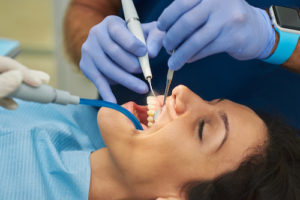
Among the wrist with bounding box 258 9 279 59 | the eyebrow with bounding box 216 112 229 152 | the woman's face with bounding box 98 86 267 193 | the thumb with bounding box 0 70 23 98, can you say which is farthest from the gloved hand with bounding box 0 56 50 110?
the wrist with bounding box 258 9 279 59

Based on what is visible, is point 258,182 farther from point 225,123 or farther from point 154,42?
point 154,42

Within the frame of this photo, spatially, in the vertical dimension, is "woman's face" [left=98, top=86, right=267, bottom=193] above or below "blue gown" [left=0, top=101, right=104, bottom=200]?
above

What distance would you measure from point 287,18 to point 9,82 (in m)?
0.84

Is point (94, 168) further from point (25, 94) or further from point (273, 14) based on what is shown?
point (273, 14)

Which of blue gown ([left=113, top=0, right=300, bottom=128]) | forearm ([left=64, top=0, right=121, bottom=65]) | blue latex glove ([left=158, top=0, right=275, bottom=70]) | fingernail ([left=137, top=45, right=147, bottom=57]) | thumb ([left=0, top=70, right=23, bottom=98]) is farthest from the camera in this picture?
forearm ([left=64, top=0, right=121, bottom=65])

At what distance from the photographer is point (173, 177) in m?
1.03

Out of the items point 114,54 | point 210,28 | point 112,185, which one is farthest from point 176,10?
point 112,185

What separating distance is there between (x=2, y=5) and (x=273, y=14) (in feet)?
9.60

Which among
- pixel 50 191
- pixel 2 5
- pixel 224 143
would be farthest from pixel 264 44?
pixel 2 5

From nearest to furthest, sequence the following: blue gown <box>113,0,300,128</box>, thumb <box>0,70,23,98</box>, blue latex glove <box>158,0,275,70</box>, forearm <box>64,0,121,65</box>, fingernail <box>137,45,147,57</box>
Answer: thumb <box>0,70,23,98</box> < blue latex glove <box>158,0,275,70</box> < fingernail <box>137,45,147,57</box> < blue gown <box>113,0,300,128</box> < forearm <box>64,0,121,65</box>

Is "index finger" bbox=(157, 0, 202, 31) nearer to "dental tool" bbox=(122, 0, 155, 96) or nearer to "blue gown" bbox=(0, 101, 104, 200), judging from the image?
"dental tool" bbox=(122, 0, 155, 96)

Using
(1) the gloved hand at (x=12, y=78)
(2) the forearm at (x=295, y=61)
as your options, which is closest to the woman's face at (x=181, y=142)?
(2) the forearm at (x=295, y=61)

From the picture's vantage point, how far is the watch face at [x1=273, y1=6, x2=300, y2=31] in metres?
1.02

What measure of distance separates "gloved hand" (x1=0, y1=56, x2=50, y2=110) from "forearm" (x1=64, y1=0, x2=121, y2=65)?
2.36ft
